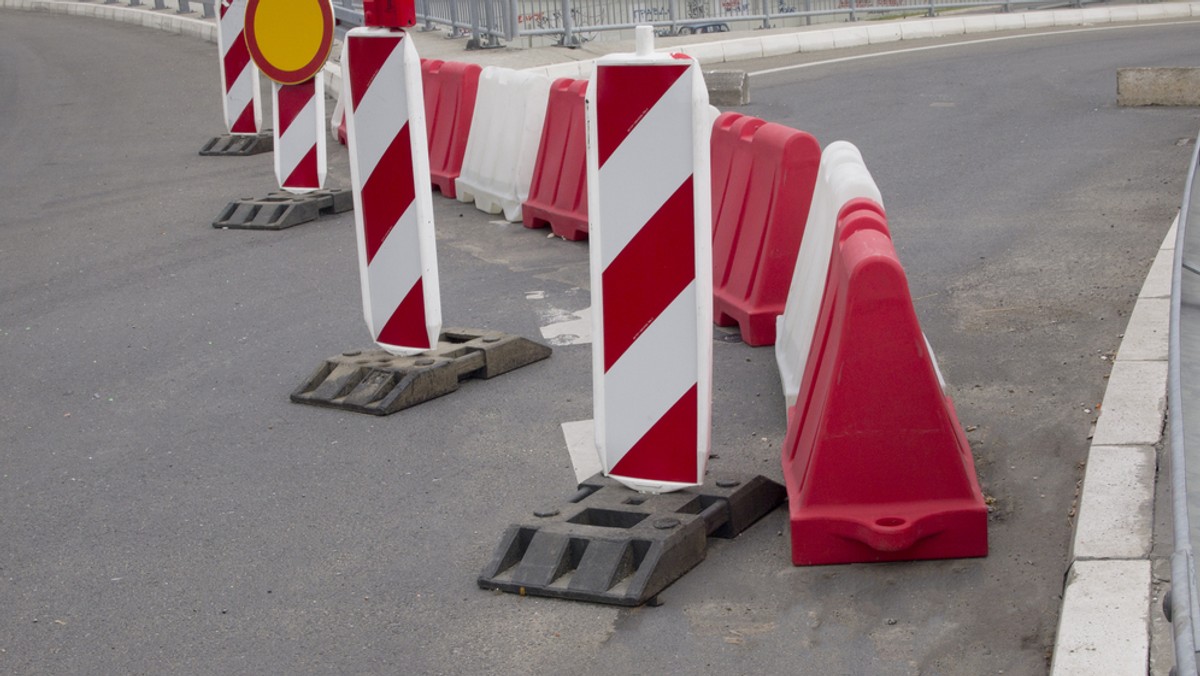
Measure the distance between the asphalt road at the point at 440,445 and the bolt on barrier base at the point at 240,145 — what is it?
5.87 feet

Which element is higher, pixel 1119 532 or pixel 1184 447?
pixel 1184 447

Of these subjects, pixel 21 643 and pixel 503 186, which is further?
pixel 503 186

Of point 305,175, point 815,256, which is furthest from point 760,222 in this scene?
point 305,175

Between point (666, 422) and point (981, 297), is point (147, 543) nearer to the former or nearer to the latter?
point (666, 422)

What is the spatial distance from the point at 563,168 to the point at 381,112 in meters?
3.22

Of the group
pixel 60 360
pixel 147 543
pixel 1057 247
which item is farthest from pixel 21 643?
pixel 1057 247

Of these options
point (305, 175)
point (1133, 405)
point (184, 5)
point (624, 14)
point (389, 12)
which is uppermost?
point (389, 12)

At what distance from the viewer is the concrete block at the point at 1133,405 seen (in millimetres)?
4598

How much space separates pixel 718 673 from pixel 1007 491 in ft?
4.42

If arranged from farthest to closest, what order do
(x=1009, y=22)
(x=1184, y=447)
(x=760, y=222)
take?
(x=1009, y=22)
(x=760, y=222)
(x=1184, y=447)

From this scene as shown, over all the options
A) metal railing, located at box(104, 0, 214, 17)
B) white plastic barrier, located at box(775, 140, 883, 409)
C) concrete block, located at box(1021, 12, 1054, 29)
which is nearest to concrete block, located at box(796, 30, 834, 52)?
concrete block, located at box(1021, 12, 1054, 29)

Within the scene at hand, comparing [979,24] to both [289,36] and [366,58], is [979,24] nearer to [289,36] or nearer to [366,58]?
[289,36]

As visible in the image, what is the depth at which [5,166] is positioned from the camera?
1389cm

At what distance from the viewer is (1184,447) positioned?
2.17 metres
